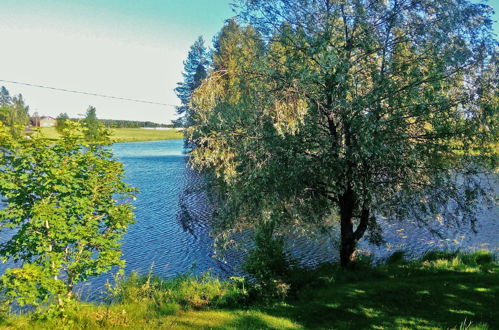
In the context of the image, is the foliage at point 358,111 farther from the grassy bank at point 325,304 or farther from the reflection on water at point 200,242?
the reflection on water at point 200,242

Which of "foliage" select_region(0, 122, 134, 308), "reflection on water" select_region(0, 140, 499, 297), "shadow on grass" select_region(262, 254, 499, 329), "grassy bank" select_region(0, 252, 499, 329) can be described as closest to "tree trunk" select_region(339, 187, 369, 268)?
"reflection on water" select_region(0, 140, 499, 297)

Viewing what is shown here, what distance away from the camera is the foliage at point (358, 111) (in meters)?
10.5

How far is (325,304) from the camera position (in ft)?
32.0

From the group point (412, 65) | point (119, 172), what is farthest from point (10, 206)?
point (412, 65)

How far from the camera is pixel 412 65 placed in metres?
11.0

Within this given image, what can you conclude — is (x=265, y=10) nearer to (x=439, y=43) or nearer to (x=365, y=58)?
(x=365, y=58)

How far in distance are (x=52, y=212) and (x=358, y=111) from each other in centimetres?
860

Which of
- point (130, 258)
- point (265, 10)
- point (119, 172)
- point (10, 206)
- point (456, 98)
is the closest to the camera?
point (10, 206)

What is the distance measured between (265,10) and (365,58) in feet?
12.9

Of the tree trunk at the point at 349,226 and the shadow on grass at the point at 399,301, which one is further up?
the tree trunk at the point at 349,226

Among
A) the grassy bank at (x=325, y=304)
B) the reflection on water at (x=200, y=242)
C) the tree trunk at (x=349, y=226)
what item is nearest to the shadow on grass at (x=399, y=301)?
the grassy bank at (x=325, y=304)

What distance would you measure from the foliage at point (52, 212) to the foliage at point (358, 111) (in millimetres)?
3209

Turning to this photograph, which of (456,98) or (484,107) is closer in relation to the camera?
(484,107)

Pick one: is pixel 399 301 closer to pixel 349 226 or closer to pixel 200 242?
pixel 349 226
